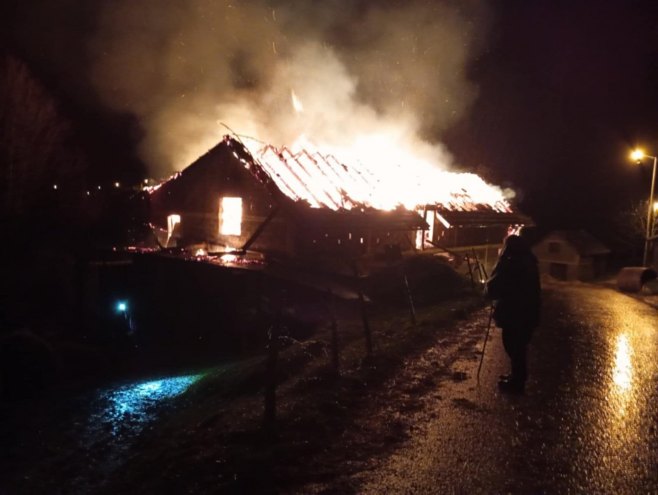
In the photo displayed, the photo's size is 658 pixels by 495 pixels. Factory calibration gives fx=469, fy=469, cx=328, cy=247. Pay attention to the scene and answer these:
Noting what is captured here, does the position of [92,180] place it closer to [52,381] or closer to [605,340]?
[52,381]

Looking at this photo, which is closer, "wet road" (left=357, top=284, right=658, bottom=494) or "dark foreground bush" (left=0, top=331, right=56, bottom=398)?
"wet road" (left=357, top=284, right=658, bottom=494)

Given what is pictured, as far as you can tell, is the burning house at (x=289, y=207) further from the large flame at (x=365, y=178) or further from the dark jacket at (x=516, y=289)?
the dark jacket at (x=516, y=289)

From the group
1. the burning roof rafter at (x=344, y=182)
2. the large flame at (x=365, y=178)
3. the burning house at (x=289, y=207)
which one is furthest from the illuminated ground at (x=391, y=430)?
the large flame at (x=365, y=178)

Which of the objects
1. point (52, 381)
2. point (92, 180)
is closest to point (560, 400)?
point (52, 381)

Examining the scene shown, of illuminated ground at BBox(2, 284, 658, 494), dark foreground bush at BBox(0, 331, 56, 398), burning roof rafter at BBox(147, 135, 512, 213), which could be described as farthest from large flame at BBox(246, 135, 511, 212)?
illuminated ground at BBox(2, 284, 658, 494)

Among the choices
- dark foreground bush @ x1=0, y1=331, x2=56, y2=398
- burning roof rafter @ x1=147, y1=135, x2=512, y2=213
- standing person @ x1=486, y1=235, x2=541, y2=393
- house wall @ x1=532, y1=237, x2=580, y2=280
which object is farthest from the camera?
house wall @ x1=532, y1=237, x2=580, y2=280

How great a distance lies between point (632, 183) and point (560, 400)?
38915 mm

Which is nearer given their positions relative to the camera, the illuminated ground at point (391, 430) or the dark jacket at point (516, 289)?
the illuminated ground at point (391, 430)

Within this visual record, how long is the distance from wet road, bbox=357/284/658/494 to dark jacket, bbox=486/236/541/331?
95 centimetres

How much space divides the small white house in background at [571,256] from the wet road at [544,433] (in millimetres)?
16871

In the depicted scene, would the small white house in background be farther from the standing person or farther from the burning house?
the standing person

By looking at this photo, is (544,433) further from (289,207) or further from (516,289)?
(289,207)

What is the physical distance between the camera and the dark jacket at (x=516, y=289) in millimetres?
5688

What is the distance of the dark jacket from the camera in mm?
5688
